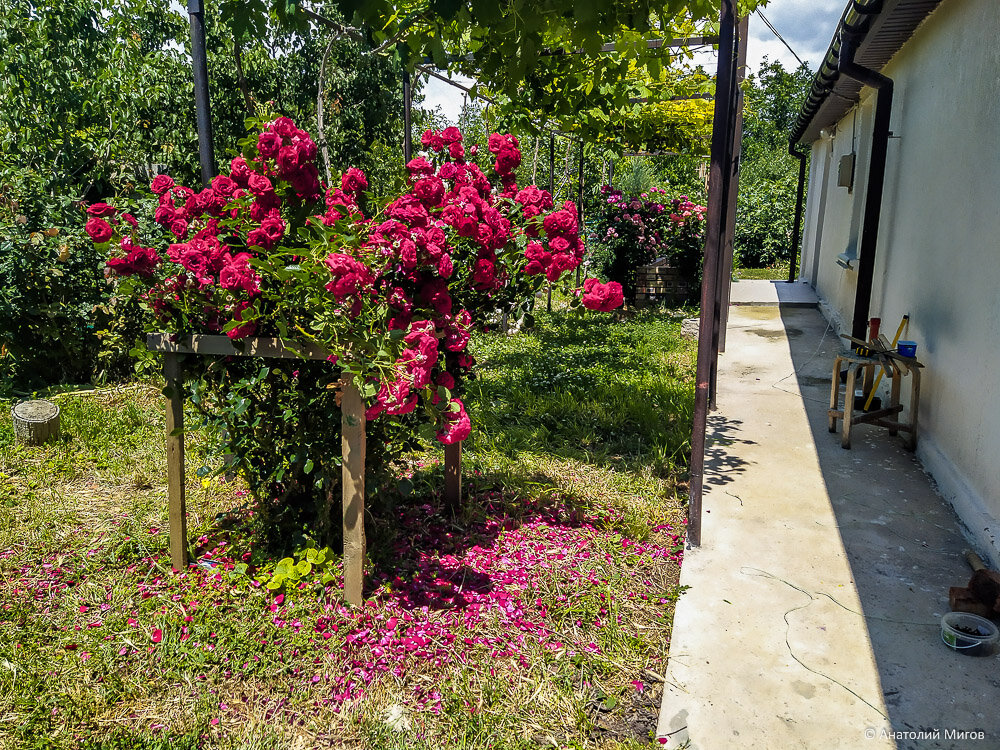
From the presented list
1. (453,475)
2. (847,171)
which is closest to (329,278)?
(453,475)

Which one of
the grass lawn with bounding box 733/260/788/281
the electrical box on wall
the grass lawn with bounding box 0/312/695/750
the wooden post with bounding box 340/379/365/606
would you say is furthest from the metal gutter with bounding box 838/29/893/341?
the grass lawn with bounding box 733/260/788/281

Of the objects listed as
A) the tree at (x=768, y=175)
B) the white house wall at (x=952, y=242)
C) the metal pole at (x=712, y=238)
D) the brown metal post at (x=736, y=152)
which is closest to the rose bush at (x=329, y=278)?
the metal pole at (x=712, y=238)

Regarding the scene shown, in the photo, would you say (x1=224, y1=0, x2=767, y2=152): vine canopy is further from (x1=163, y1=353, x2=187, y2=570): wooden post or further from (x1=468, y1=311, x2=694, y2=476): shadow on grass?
(x1=468, y1=311, x2=694, y2=476): shadow on grass

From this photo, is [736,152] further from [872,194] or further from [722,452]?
[722,452]

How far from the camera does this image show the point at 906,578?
2.93 meters

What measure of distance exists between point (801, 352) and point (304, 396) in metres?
5.99

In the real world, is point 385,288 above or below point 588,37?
below

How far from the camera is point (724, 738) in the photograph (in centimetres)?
208

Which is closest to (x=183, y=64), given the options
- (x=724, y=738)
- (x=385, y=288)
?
(x=385, y=288)

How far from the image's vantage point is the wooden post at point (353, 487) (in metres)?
2.46

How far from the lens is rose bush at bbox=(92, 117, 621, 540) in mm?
2275

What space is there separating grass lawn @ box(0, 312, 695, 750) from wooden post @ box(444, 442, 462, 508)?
71 millimetres

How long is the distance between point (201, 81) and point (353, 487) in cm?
216

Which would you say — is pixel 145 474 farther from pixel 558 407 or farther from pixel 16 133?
pixel 16 133
